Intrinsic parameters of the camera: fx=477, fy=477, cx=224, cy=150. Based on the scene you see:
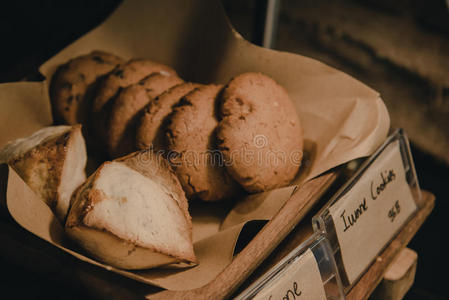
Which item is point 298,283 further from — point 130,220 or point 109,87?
point 109,87

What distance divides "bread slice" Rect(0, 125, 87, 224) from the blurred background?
1.32ft

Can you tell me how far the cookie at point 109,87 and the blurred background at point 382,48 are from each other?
0.23 meters

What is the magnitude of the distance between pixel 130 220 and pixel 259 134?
0.34 metres

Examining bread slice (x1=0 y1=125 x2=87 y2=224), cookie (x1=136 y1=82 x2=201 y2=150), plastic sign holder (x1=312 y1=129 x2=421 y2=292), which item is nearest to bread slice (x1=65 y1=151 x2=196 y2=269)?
bread slice (x1=0 y1=125 x2=87 y2=224)

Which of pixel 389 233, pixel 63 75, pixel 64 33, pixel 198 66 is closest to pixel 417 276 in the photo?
pixel 389 233

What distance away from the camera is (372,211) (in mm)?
970

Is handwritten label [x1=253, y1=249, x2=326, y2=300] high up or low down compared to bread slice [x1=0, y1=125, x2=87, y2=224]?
down

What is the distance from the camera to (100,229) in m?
0.77

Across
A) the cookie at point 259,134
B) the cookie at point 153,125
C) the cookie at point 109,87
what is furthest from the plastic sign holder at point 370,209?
the cookie at point 109,87

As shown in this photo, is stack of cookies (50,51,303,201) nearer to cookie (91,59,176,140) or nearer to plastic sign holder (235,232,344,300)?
cookie (91,59,176,140)

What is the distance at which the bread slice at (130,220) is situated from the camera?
0.78 meters

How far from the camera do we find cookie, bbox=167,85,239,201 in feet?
3.29

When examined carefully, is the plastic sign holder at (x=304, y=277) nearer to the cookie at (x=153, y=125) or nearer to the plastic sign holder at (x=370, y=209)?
the plastic sign holder at (x=370, y=209)

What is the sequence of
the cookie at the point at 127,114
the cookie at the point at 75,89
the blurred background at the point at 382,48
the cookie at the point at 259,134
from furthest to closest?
the blurred background at the point at 382,48
the cookie at the point at 75,89
the cookie at the point at 127,114
the cookie at the point at 259,134
